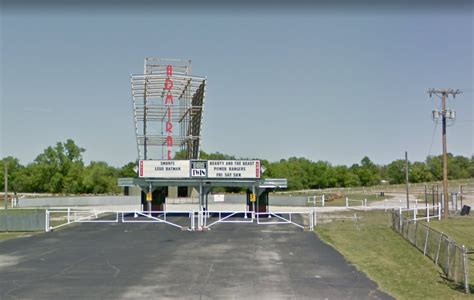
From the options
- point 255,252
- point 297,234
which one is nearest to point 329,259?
point 255,252

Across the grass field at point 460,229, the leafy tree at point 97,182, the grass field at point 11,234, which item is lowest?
the grass field at point 11,234

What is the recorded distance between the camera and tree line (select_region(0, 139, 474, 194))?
98312 millimetres

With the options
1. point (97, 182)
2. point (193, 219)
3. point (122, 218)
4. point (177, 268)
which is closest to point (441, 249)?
point (177, 268)

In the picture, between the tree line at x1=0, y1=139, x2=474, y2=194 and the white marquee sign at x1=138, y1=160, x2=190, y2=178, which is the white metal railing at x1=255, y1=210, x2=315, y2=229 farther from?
the tree line at x1=0, y1=139, x2=474, y2=194

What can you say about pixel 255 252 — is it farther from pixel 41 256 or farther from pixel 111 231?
pixel 111 231

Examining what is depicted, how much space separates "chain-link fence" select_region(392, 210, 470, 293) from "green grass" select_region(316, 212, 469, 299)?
0.28 meters

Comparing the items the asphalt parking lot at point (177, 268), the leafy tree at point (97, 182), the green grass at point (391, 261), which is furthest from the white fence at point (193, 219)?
the leafy tree at point (97, 182)

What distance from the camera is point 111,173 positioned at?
117625 millimetres

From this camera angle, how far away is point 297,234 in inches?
1166

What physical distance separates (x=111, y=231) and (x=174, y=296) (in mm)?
19003

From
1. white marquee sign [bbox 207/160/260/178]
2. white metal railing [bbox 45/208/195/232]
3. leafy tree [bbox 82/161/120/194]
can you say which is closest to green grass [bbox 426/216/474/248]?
white marquee sign [bbox 207/160/260/178]

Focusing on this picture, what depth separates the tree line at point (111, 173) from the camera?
98.3 m

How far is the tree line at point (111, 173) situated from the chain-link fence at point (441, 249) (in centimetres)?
4883

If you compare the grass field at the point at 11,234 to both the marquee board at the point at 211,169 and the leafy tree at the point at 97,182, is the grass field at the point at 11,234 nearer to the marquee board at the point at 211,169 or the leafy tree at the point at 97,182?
the marquee board at the point at 211,169
